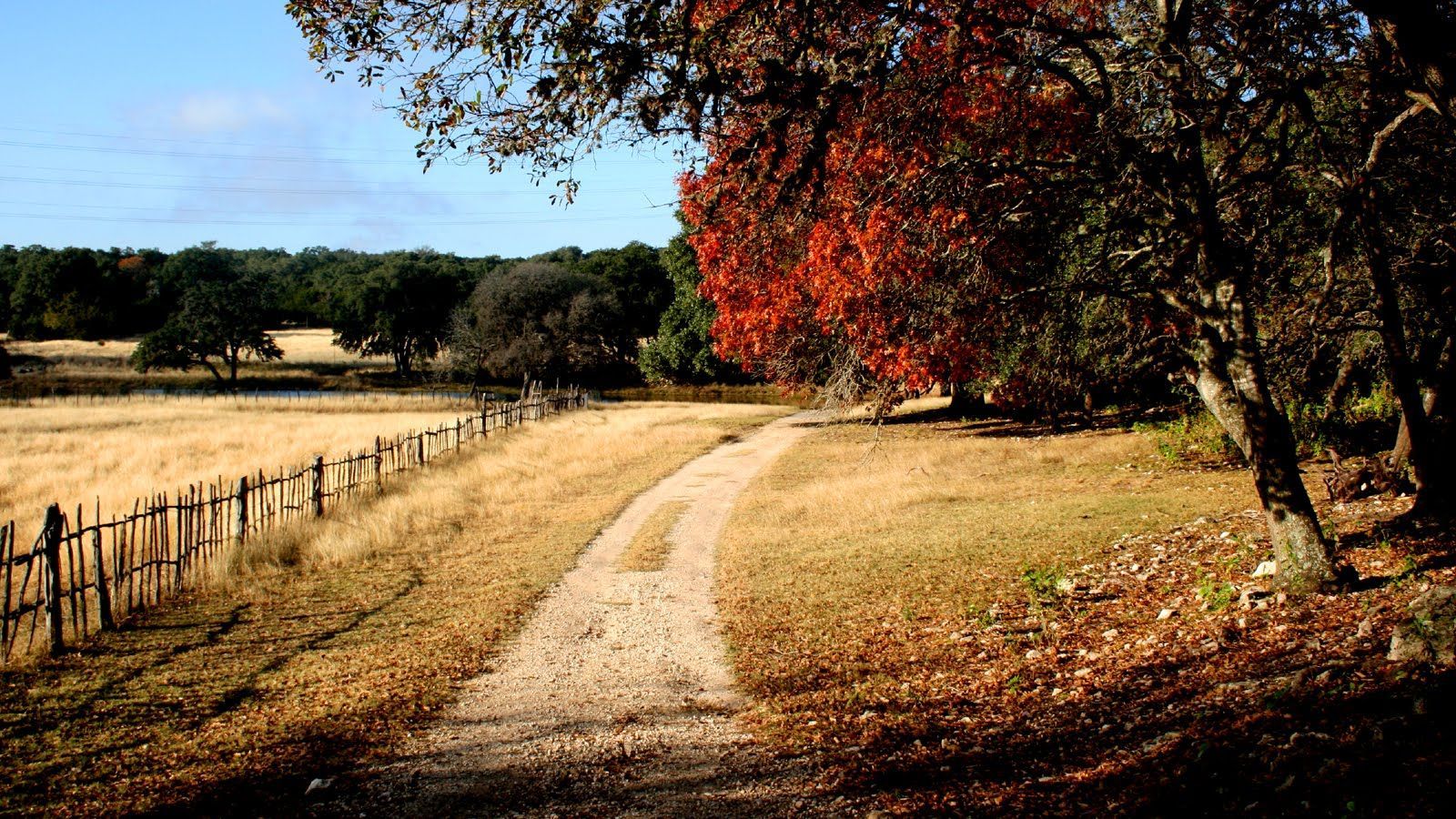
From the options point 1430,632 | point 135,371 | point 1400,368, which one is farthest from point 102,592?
point 135,371

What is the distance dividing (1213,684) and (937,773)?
6.06ft

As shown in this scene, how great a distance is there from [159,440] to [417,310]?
157ft

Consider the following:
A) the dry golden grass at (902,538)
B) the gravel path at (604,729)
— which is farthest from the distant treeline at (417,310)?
the gravel path at (604,729)

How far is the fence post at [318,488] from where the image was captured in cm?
1644

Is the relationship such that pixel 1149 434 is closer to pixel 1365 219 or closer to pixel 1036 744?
pixel 1365 219

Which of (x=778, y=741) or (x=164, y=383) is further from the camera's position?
(x=164, y=383)

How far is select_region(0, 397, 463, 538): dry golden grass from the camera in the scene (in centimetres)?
1955

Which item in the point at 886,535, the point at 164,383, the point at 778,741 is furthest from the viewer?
the point at 164,383

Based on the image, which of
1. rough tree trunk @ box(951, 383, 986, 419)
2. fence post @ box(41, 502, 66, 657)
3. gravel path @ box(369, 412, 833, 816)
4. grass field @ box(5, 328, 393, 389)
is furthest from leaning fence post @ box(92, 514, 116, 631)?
grass field @ box(5, 328, 393, 389)

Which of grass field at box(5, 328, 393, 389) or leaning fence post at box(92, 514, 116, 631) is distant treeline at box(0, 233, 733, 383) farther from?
leaning fence post at box(92, 514, 116, 631)

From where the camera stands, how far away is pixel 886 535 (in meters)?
13.8

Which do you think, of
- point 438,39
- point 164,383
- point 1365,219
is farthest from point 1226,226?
point 164,383

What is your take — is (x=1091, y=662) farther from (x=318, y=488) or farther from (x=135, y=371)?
(x=135, y=371)

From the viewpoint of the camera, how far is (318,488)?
16531 mm
